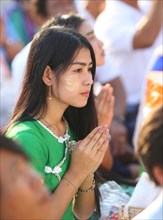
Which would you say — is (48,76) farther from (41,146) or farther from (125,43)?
(125,43)

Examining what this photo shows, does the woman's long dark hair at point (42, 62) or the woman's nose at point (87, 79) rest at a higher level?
the woman's long dark hair at point (42, 62)

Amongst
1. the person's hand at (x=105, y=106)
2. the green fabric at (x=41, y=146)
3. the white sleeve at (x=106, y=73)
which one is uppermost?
the green fabric at (x=41, y=146)

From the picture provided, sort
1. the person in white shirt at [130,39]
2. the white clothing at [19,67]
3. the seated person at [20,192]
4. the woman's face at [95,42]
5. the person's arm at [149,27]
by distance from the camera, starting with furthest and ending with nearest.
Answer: the person in white shirt at [130,39]
the person's arm at [149,27]
the white clothing at [19,67]
the woman's face at [95,42]
the seated person at [20,192]

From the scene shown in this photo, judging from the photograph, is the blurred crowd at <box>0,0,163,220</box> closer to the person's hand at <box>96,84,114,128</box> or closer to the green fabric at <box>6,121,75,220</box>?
the person's hand at <box>96,84,114,128</box>

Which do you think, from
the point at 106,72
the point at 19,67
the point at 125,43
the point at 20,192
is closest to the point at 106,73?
the point at 106,72

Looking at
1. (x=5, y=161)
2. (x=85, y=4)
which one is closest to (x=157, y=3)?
(x=85, y=4)

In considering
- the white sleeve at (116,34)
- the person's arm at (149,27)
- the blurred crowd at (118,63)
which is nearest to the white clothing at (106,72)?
the blurred crowd at (118,63)

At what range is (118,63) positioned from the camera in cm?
379

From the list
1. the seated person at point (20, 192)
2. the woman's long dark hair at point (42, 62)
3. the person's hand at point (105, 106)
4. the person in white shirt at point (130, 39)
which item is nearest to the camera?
the seated person at point (20, 192)

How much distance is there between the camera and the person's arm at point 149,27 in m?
3.44

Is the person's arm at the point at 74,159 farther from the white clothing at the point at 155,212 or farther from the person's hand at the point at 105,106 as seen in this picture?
the person's hand at the point at 105,106

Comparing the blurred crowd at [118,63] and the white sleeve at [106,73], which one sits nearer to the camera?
the blurred crowd at [118,63]

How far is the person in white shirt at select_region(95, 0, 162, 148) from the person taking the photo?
3.56 metres

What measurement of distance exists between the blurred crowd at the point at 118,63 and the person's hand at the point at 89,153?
59 cm
